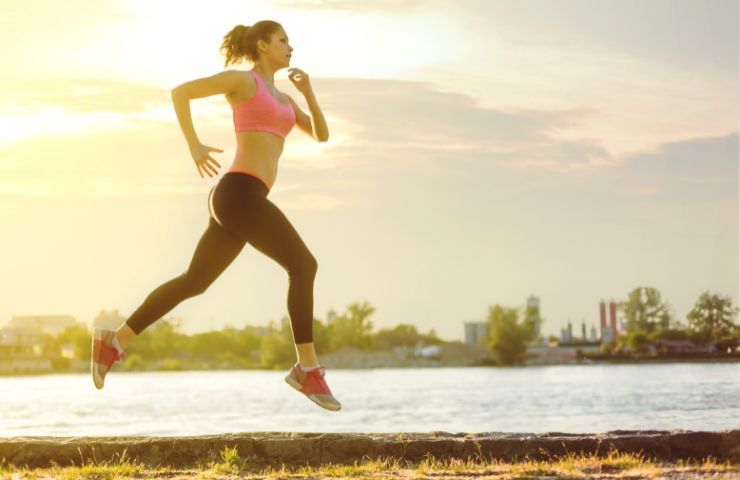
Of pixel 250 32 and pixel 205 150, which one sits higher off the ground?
pixel 250 32

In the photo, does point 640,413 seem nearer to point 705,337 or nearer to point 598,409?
point 598,409

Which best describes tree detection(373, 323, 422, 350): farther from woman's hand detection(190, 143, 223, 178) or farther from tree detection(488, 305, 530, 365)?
woman's hand detection(190, 143, 223, 178)

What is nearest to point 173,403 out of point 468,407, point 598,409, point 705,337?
point 468,407

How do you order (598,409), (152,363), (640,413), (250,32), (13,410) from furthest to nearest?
(152,363), (13,410), (598,409), (640,413), (250,32)

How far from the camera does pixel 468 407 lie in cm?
6438

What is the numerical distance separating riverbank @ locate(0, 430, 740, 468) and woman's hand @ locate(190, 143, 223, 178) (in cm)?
369

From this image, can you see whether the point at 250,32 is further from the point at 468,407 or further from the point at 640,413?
the point at 468,407

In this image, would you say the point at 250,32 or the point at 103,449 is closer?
the point at 250,32

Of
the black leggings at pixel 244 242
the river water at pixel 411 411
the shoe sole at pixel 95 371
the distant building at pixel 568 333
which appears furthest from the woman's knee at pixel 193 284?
the distant building at pixel 568 333

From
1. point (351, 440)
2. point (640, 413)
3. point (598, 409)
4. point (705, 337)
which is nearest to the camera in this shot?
point (351, 440)

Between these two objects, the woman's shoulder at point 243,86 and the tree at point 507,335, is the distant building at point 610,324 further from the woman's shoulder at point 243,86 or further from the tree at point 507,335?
the woman's shoulder at point 243,86

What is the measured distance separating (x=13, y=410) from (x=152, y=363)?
11205 centimetres

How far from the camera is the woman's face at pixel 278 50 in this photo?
6.52 meters

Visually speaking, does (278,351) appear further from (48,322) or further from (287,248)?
(287,248)
